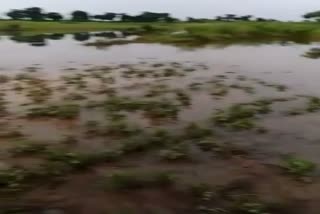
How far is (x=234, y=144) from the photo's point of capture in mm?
7352

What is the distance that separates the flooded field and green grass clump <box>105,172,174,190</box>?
0.01 metres

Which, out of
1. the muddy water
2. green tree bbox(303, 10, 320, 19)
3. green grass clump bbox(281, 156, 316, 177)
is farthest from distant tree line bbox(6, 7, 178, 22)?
green grass clump bbox(281, 156, 316, 177)

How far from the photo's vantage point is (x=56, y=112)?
9.48 meters

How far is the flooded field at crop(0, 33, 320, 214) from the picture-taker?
5148mm

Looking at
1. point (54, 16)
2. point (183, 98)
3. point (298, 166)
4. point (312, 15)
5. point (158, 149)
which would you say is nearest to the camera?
point (298, 166)

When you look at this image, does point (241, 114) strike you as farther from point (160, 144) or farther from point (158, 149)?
point (158, 149)

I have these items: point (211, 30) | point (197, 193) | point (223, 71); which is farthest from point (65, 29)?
point (197, 193)

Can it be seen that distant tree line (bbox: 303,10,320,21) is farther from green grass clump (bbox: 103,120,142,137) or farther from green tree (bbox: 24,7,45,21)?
green grass clump (bbox: 103,120,142,137)

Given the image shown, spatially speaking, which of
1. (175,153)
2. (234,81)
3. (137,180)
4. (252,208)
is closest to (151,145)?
(175,153)

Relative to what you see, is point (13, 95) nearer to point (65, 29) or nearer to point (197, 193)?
point (197, 193)

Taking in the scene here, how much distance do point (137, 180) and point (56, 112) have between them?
14.3ft

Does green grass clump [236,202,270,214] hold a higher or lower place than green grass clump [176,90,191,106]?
higher

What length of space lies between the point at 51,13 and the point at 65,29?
12772 mm

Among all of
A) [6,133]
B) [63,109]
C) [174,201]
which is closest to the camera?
[174,201]
